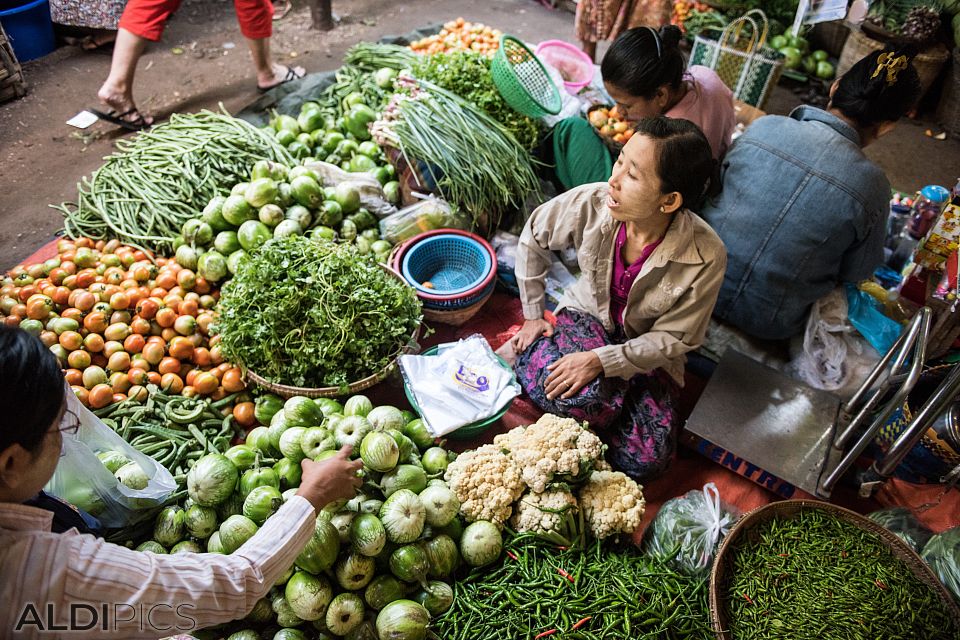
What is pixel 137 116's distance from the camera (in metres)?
4.33

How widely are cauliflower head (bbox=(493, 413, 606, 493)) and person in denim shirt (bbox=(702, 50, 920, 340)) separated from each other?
4.19 feet

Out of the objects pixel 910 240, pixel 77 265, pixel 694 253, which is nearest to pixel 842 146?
pixel 694 253

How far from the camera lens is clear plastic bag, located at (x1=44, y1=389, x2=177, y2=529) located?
1.71 m

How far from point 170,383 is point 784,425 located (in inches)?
109

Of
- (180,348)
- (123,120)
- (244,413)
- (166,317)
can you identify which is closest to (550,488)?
(244,413)

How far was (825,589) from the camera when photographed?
1.84 m

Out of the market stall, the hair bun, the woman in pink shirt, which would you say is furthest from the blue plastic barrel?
the hair bun

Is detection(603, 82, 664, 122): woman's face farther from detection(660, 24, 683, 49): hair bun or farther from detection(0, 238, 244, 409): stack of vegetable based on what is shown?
detection(0, 238, 244, 409): stack of vegetable

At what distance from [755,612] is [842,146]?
1.95 m

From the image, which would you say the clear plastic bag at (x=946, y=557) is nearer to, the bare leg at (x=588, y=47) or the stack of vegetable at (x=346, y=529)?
the stack of vegetable at (x=346, y=529)

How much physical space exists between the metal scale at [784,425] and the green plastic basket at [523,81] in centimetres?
184

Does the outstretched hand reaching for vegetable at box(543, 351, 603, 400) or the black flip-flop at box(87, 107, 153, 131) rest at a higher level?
the black flip-flop at box(87, 107, 153, 131)

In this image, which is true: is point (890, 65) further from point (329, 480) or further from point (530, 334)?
point (329, 480)

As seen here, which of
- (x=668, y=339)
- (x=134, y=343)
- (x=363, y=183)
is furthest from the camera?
(x=363, y=183)
